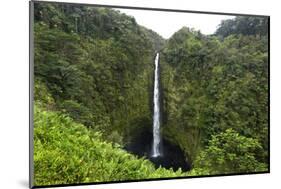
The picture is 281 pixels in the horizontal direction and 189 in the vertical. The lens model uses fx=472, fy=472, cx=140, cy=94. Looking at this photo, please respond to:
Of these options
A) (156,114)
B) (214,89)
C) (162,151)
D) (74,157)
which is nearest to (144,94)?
(156,114)

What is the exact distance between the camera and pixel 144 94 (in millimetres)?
3576

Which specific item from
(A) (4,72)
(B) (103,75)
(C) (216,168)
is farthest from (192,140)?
(A) (4,72)

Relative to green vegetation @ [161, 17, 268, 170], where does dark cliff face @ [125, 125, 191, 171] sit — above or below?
below

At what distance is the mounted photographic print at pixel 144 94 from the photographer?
10.9 feet

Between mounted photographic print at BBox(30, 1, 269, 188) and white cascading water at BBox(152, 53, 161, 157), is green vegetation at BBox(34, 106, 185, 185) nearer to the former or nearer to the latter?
mounted photographic print at BBox(30, 1, 269, 188)

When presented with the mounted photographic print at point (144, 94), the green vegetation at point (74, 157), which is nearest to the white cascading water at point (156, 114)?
the mounted photographic print at point (144, 94)

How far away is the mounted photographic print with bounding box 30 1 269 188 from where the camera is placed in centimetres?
332

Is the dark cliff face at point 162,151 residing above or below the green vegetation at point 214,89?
below

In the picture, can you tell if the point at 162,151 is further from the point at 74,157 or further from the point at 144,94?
the point at 74,157

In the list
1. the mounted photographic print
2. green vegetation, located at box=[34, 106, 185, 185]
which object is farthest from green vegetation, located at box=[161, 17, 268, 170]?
green vegetation, located at box=[34, 106, 185, 185]

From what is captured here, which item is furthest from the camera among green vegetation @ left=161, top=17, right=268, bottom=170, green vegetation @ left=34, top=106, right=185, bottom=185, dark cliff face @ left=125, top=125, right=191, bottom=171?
green vegetation @ left=161, top=17, right=268, bottom=170

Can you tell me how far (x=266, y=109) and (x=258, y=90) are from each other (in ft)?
0.58

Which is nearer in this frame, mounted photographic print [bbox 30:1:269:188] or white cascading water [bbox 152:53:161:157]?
mounted photographic print [bbox 30:1:269:188]

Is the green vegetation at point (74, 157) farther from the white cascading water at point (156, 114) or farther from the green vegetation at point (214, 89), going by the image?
the green vegetation at point (214, 89)
